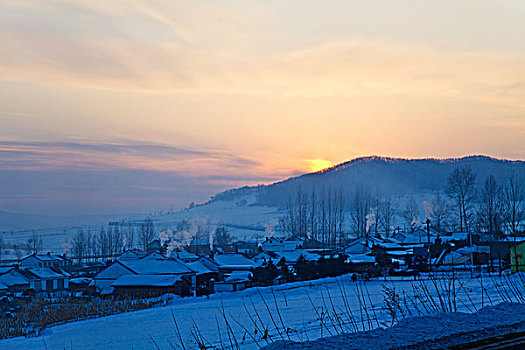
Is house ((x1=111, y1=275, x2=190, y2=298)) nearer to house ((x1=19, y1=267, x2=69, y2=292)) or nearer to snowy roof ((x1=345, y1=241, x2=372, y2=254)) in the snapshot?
house ((x1=19, y1=267, x2=69, y2=292))

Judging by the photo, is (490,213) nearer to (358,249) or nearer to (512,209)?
(512,209)

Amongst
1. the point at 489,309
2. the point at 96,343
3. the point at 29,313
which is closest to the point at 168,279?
the point at 29,313

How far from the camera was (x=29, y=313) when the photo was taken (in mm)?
39219

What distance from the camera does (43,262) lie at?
250ft

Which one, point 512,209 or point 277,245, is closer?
point 512,209

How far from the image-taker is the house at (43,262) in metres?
75.0

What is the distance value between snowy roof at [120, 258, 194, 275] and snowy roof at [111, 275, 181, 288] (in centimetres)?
214

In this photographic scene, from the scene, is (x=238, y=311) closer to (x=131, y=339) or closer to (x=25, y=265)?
(x=131, y=339)

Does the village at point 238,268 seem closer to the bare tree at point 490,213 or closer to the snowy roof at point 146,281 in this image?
the snowy roof at point 146,281

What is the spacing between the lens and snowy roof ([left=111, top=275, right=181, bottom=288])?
153ft

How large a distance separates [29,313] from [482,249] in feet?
128

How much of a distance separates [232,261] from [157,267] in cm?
1483

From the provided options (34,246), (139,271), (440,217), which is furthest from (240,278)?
(440,217)

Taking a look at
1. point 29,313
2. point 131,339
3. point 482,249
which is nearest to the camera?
point 131,339
